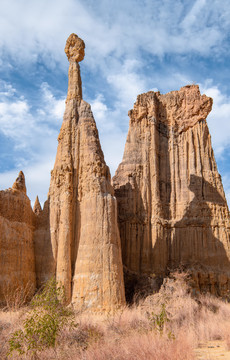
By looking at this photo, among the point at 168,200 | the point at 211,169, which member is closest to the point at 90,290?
the point at 168,200

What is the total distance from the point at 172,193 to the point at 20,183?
1597cm

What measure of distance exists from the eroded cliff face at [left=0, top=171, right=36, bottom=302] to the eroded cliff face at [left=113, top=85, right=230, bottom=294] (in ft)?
35.4

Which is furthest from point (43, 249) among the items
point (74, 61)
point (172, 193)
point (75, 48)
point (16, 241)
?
point (172, 193)

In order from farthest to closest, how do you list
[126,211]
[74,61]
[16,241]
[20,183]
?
1. [126,211]
2. [74,61]
3. [20,183]
4. [16,241]

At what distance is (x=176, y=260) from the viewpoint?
31.4 m

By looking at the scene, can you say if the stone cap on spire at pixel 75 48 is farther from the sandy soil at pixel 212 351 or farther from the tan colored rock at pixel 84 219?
the sandy soil at pixel 212 351

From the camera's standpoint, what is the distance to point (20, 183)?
73.3 feet

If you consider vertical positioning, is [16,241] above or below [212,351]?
above

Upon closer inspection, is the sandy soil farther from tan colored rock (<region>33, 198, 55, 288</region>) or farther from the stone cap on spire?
the stone cap on spire

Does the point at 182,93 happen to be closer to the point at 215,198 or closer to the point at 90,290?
the point at 215,198

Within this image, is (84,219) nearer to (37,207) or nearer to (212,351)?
(37,207)

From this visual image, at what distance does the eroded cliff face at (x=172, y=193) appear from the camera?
3089 centimetres

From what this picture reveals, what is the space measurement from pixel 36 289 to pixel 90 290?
3342 mm

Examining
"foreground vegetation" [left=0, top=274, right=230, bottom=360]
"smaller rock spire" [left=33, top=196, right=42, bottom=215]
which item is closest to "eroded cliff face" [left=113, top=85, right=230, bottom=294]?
"smaller rock spire" [left=33, top=196, right=42, bottom=215]
